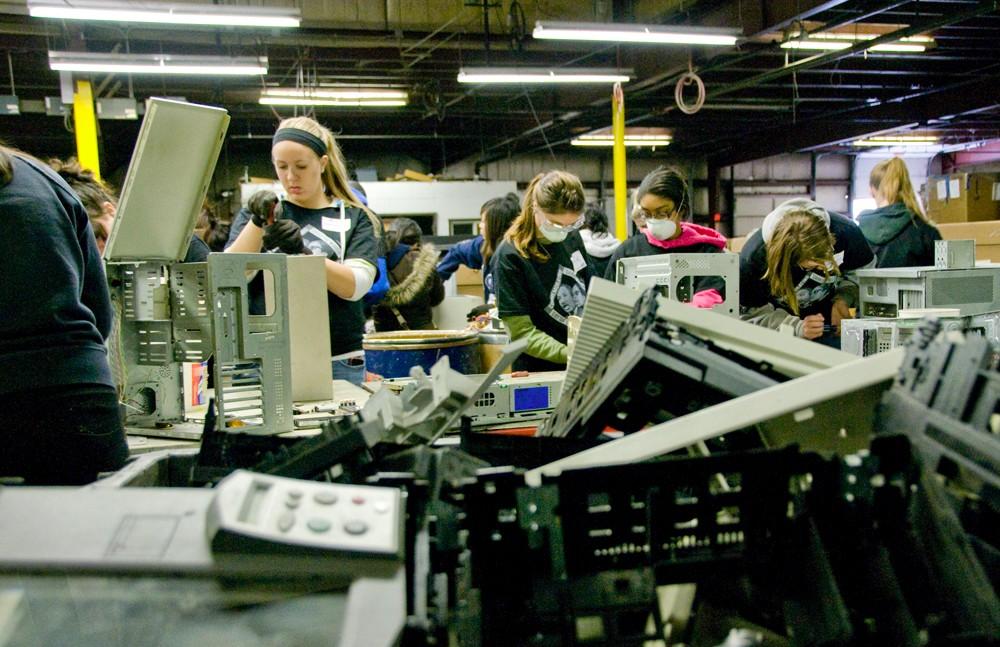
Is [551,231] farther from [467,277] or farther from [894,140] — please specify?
[894,140]

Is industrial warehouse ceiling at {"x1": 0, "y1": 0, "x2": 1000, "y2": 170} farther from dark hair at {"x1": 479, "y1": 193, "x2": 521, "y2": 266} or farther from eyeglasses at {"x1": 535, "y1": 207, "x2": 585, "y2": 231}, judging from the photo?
eyeglasses at {"x1": 535, "y1": 207, "x2": 585, "y2": 231}

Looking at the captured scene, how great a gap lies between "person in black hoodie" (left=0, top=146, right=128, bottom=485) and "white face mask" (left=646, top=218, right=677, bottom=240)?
6.65ft

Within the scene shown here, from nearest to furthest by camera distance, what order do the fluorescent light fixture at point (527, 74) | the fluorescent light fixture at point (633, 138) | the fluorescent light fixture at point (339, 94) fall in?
1. the fluorescent light fixture at point (527, 74)
2. the fluorescent light fixture at point (339, 94)
3. the fluorescent light fixture at point (633, 138)

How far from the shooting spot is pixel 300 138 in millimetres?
2326

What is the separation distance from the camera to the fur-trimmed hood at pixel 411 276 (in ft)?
15.0

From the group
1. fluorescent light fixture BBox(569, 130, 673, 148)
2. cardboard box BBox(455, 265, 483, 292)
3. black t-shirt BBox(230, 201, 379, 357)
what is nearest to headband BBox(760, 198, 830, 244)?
black t-shirt BBox(230, 201, 379, 357)

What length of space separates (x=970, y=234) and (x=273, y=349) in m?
4.42

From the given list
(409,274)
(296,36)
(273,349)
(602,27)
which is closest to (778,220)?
(273,349)

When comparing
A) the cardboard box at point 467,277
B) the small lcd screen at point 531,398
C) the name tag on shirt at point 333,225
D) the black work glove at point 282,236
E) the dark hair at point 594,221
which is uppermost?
the dark hair at point 594,221

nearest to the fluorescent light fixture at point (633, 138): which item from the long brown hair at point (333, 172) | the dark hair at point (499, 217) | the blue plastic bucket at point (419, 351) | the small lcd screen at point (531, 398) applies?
the dark hair at point (499, 217)

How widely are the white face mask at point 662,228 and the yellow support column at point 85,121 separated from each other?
5.50 metres

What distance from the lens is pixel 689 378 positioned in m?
0.86

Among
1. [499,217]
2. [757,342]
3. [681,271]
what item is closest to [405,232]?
[499,217]

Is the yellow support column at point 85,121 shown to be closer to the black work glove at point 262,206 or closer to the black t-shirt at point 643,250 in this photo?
the black work glove at point 262,206
